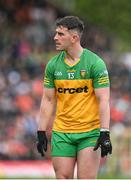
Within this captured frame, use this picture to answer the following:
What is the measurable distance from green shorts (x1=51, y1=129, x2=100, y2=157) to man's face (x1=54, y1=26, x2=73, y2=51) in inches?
38.6

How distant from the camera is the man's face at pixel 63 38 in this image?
1034 centimetres

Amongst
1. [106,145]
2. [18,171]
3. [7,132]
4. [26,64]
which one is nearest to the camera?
[106,145]

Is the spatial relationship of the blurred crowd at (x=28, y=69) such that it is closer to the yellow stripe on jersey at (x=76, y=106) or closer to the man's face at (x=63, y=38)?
the yellow stripe on jersey at (x=76, y=106)

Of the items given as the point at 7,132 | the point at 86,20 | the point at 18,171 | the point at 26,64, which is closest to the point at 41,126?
the point at 18,171

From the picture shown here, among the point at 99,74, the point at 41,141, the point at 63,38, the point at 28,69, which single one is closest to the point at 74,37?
the point at 63,38

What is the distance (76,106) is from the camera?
33.9ft

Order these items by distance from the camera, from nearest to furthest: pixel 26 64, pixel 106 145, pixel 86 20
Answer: pixel 106 145, pixel 26 64, pixel 86 20

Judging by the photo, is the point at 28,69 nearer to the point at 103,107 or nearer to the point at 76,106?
the point at 76,106

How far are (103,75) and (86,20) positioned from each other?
19523 mm

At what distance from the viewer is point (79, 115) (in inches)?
408

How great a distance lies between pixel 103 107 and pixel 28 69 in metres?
13.1

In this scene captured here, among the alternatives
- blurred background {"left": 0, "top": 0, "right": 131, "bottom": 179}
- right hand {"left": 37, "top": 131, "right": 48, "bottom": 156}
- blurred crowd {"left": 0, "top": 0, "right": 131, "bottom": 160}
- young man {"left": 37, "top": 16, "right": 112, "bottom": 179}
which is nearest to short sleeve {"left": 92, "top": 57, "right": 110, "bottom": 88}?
young man {"left": 37, "top": 16, "right": 112, "bottom": 179}

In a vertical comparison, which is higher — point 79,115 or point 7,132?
point 79,115

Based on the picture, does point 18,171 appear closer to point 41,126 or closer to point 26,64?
point 26,64
